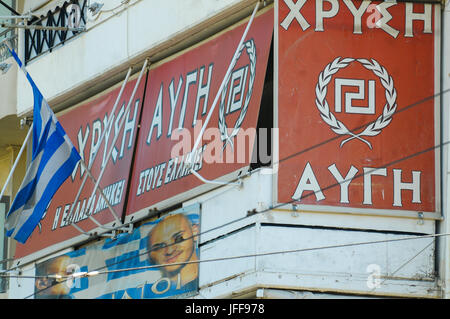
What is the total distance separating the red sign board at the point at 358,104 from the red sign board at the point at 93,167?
4228 mm

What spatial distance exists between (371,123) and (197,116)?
312 centimetres

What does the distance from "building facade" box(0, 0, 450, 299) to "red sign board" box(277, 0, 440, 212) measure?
0.8 inches

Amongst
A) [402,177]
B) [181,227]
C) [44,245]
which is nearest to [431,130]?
[402,177]

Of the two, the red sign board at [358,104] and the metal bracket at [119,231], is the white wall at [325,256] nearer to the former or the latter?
the red sign board at [358,104]

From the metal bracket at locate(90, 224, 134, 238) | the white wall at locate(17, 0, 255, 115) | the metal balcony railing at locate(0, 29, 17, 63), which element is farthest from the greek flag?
the metal balcony railing at locate(0, 29, 17, 63)

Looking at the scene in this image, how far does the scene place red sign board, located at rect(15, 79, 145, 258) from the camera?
2348cm

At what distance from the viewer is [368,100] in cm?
1998

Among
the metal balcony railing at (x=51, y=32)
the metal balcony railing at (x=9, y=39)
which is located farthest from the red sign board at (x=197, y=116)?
the metal balcony railing at (x=9, y=39)

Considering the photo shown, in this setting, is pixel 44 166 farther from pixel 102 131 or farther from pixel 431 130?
pixel 431 130

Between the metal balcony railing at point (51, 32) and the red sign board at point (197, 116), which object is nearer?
the red sign board at point (197, 116)

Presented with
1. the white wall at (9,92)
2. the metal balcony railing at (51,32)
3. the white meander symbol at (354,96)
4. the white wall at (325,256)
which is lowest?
the white wall at (325,256)

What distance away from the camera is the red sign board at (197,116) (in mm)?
20578
